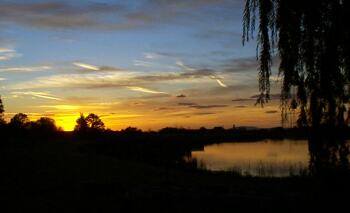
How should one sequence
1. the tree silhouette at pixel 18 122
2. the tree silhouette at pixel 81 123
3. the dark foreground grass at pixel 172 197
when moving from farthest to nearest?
the tree silhouette at pixel 81 123 < the tree silhouette at pixel 18 122 < the dark foreground grass at pixel 172 197

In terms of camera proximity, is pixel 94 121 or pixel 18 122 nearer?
pixel 18 122

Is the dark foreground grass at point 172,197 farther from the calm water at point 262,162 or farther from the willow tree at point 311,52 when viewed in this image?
the calm water at point 262,162

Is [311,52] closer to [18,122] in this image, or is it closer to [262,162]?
[262,162]

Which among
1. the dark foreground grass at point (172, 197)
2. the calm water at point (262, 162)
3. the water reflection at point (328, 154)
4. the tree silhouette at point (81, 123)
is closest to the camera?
the water reflection at point (328, 154)

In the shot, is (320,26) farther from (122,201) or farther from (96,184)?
(96,184)

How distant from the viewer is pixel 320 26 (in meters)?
6.13

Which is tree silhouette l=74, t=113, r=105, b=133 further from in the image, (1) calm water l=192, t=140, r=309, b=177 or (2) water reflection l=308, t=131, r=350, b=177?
(2) water reflection l=308, t=131, r=350, b=177

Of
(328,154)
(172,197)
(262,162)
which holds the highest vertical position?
(328,154)

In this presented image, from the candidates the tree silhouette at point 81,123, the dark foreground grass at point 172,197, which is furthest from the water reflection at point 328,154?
the tree silhouette at point 81,123

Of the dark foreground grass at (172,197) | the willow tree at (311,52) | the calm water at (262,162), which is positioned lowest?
the calm water at (262,162)

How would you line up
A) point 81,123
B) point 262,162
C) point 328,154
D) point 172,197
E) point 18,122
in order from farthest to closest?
point 81,123, point 18,122, point 262,162, point 172,197, point 328,154

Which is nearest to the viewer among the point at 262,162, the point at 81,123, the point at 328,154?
the point at 328,154

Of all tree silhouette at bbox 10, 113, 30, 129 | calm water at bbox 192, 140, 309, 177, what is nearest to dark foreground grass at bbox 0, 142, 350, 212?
calm water at bbox 192, 140, 309, 177

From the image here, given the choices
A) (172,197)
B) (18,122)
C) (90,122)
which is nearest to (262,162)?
(172,197)
